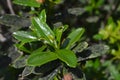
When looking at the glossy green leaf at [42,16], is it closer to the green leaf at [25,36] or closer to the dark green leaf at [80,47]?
the green leaf at [25,36]

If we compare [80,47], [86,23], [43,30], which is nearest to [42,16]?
[43,30]

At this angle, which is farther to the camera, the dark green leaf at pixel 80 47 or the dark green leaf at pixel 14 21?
the dark green leaf at pixel 14 21

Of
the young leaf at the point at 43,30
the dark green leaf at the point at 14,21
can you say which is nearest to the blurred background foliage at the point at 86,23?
the dark green leaf at the point at 14,21

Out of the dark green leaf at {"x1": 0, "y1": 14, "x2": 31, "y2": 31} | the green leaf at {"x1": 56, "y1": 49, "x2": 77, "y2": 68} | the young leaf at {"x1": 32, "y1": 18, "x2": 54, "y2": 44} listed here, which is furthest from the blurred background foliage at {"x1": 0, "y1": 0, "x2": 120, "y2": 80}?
the green leaf at {"x1": 56, "y1": 49, "x2": 77, "y2": 68}

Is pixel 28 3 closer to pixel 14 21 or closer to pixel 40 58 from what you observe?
pixel 14 21

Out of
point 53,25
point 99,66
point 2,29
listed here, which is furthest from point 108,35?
point 53,25

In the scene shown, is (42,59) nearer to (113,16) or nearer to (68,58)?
(68,58)

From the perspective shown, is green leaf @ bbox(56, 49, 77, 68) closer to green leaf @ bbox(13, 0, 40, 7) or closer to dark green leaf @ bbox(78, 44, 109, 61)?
dark green leaf @ bbox(78, 44, 109, 61)
